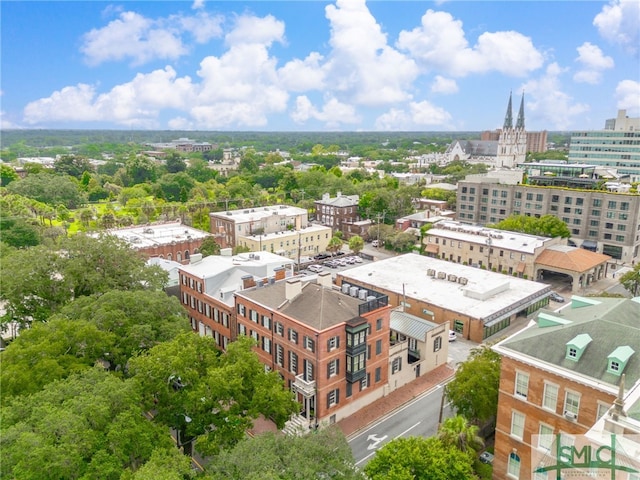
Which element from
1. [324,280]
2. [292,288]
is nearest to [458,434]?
[292,288]

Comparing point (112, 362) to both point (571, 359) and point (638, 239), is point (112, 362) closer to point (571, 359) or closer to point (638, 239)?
point (571, 359)

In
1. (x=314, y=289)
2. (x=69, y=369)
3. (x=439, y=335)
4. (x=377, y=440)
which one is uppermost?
(x=314, y=289)

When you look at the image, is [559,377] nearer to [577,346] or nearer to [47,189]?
[577,346]

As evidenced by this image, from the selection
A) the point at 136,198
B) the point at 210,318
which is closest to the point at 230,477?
the point at 210,318

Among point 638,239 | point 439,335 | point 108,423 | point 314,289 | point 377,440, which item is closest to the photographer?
point 108,423

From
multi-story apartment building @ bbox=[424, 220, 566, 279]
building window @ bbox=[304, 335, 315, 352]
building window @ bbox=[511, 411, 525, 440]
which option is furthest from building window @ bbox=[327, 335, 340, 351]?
multi-story apartment building @ bbox=[424, 220, 566, 279]

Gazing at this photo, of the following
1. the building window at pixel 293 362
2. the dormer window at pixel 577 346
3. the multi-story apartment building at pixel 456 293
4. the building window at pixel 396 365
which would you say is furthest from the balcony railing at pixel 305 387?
the multi-story apartment building at pixel 456 293

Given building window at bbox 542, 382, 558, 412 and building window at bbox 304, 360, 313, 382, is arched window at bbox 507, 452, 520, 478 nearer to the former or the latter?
building window at bbox 542, 382, 558, 412
